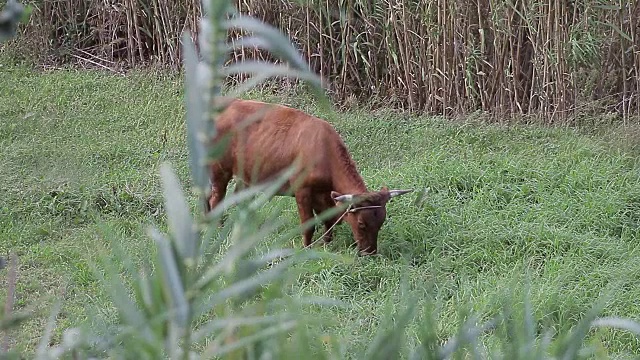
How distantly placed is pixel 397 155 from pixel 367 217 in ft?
6.80

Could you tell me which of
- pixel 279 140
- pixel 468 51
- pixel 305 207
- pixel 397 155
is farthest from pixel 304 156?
pixel 468 51

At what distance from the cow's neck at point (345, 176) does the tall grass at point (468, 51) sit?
8.25ft

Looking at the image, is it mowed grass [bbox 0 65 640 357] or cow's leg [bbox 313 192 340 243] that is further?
cow's leg [bbox 313 192 340 243]

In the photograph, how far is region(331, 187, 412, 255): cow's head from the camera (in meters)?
5.71

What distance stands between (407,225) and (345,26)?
3.07 meters

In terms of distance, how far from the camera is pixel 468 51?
8.27 m

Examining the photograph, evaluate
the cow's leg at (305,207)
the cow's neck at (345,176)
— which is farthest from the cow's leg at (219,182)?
the cow's neck at (345,176)

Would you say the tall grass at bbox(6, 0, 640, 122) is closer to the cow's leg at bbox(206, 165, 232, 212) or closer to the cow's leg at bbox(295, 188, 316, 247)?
the cow's leg at bbox(206, 165, 232, 212)

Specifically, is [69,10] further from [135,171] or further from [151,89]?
[135,171]

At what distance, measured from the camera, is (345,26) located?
8742 millimetres

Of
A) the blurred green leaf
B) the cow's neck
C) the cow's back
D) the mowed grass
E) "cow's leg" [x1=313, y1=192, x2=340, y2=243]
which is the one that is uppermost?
the blurred green leaf

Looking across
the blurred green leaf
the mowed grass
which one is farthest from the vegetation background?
the blurred green leaf

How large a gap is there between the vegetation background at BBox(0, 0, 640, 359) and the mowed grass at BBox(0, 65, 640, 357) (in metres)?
0.02

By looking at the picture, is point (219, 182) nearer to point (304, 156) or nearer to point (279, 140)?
point (279, 140)
